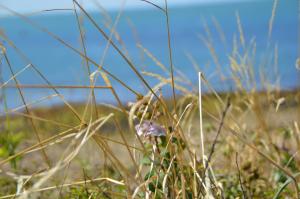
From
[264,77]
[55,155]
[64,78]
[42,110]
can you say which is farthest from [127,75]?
[264,77]

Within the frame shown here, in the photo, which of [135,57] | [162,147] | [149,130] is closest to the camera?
[149,130]

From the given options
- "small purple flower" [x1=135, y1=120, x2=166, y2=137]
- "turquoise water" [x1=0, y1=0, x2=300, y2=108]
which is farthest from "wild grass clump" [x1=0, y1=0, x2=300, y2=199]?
"turquoise water" [x1=0, y1=0, x2=300, y2=108]

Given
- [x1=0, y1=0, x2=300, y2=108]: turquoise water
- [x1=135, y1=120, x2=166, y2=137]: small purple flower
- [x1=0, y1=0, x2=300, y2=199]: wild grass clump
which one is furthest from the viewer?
[x1=0, y1=0, x2=300, y2=108]: turquoise water

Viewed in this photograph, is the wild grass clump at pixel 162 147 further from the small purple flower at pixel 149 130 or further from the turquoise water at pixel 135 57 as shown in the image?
the turquoise water at pixel 135 57

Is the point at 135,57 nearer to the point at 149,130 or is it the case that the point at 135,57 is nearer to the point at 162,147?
the point at 162,147

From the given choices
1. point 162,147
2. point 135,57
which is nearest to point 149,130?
point 162,147

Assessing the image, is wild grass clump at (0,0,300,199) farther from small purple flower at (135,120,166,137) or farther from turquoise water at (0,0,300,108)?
turquoise water at (0,0,300,108)

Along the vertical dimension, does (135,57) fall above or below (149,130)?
below

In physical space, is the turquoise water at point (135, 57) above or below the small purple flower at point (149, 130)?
below

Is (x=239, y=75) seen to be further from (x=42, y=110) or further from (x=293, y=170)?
(x=42, y=110)

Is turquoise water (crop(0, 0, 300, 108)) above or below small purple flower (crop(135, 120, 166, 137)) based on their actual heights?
below

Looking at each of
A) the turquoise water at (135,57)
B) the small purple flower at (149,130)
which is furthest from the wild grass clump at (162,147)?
the turquoise water at (135,57)

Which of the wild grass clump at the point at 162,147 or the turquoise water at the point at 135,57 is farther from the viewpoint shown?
the turquoise water at the point at 135,57

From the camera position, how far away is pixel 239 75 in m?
2.36
